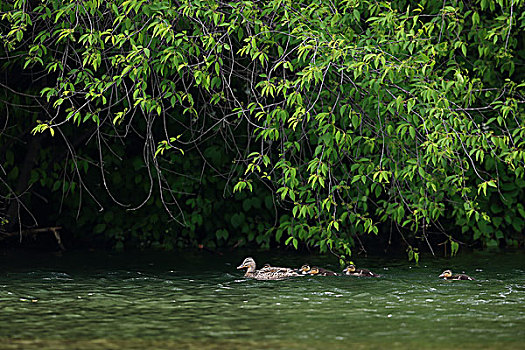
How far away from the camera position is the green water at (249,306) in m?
7.64

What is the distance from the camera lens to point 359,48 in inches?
367

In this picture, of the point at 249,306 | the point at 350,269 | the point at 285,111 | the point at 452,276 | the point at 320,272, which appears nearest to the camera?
the point at 249,306

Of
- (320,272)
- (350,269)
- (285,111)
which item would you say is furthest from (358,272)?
(285,111)

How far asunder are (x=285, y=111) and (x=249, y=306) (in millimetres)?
1973

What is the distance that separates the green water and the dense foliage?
762 mm

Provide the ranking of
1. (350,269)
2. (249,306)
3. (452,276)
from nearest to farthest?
(249,306)
(452,276)
(350,269)

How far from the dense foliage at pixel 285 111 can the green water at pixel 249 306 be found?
0.76 metres

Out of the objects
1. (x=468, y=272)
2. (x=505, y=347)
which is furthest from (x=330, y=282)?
(x=505, y=347)

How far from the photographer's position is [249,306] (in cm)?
919

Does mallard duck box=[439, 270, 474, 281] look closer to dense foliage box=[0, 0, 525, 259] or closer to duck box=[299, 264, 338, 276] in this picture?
dense foliage box=[0, 0, 525, 259]

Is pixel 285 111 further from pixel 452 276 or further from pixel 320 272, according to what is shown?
pixel 452 276

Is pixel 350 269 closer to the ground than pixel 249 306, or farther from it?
farther from it

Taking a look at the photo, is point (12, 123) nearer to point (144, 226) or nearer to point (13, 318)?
point (144, 226)

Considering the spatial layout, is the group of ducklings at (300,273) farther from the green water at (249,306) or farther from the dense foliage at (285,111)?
the dense foliage at (285,111)
